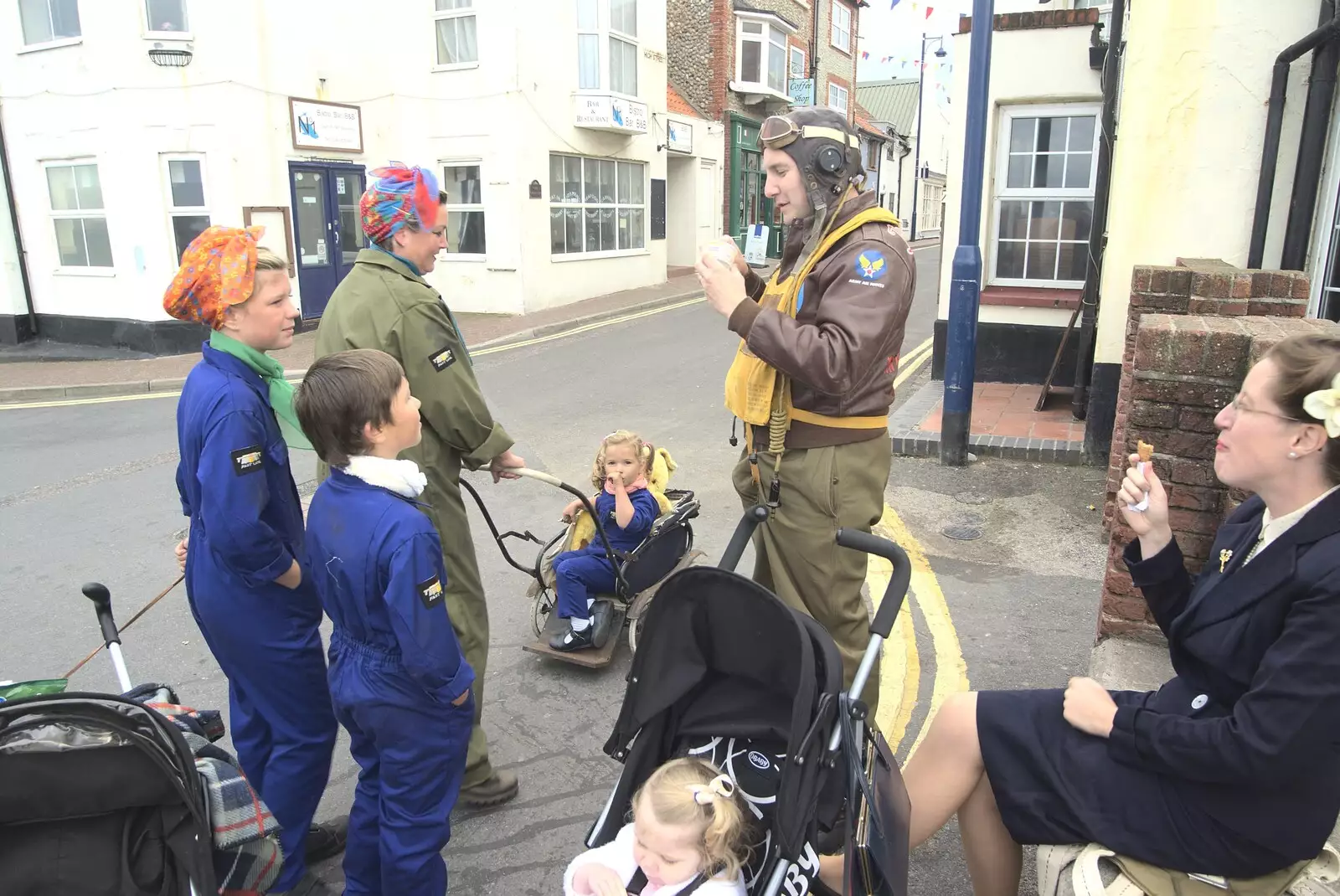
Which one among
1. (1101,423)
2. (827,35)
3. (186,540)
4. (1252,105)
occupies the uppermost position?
(827,35)

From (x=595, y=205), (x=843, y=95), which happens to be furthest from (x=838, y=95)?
(x=595, y=205)

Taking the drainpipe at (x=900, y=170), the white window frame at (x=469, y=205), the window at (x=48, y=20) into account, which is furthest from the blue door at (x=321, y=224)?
the drainpipe at (x=900, y=170)

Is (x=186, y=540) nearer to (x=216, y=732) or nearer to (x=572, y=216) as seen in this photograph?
(x=216, y=732)

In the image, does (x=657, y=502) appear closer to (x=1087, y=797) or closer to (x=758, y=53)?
(x=1087, y=797)

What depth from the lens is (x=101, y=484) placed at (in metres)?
7.25

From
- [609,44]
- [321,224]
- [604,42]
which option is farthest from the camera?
[609,44]

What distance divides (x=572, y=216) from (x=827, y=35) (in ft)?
62.3

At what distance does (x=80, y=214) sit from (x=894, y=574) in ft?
51.6

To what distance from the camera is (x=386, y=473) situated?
8.02ft

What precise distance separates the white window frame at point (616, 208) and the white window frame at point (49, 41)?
25.2ft

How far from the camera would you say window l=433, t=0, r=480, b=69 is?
1634 centimetres

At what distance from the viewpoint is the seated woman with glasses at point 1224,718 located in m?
1.91

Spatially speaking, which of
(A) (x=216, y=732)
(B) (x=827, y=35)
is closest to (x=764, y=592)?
(A) (x=216, y=732)

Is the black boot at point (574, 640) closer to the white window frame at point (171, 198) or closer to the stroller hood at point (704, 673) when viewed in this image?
the stroller hood at point (704, 673)
